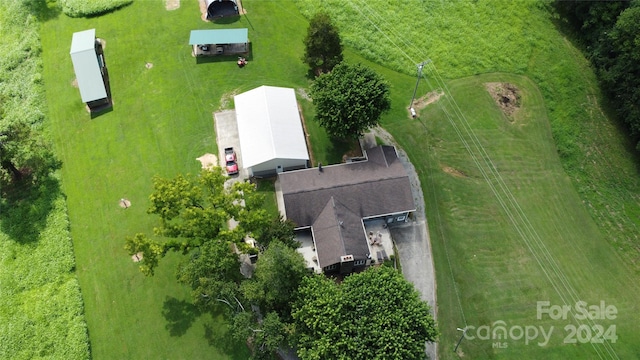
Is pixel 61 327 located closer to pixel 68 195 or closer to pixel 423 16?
pixel 68 195

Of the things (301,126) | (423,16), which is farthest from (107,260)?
Result: (423,16)

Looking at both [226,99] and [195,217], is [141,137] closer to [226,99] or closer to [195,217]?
[226,99]

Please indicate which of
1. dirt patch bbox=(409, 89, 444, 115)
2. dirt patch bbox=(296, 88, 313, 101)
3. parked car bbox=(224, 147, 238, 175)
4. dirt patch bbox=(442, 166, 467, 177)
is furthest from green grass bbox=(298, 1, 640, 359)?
parked car bbox=(224, 147, 238, 175)

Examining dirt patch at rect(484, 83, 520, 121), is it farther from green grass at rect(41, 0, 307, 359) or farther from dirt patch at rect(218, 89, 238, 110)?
dirt patch at rect(218, 89, 238, 110)

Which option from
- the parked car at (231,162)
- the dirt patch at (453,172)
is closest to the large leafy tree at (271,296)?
the parked car at (231,162)

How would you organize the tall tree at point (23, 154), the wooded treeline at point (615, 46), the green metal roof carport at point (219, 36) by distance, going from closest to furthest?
1. the tall tree at point (23, 154)
2. the wooded treeline at point (615, 46)
3. the green metal roof carport at point (219, 36)

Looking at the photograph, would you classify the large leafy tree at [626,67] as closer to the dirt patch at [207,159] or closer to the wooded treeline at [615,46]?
the wooded treeline at [615,46]
